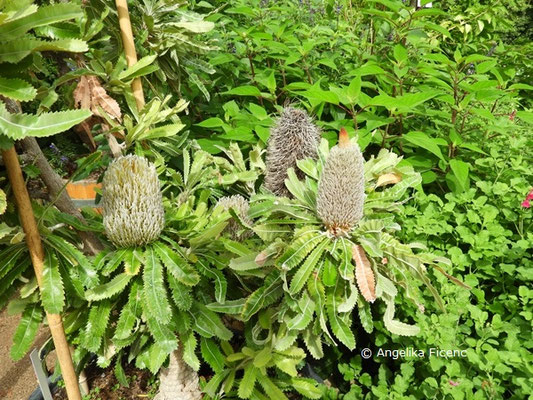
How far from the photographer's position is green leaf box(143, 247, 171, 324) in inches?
36.4

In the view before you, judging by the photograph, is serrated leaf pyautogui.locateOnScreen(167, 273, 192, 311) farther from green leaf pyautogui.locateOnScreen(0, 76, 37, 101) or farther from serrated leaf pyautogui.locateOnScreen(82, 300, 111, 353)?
green leaf pyautogui.locateOnScreen(0, 76, 37, 101)

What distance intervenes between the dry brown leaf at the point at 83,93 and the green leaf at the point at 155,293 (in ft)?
1.50

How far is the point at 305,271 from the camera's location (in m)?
0.95

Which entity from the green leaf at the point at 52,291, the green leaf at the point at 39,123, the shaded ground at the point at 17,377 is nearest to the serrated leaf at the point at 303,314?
the green leaf at the point at 52,291

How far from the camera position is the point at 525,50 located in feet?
8.38

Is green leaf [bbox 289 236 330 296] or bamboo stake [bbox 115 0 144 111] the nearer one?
green leaf [bbox 289 236 330 296]

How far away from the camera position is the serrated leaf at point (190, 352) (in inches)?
42.2

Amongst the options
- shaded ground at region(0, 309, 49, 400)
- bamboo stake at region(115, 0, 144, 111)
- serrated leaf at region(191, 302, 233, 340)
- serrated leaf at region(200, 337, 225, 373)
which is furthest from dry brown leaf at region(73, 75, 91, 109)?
shaded ground at region(0, 309, 49, 400)

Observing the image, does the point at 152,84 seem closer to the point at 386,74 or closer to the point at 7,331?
the point at 386,74

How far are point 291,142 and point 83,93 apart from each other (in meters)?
0.63

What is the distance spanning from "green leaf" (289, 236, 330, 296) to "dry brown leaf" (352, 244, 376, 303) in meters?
0.08

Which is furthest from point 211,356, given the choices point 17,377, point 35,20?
point 17,377

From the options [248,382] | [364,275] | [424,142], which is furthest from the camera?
[424,142]

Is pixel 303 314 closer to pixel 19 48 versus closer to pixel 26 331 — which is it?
pixel 26 331
